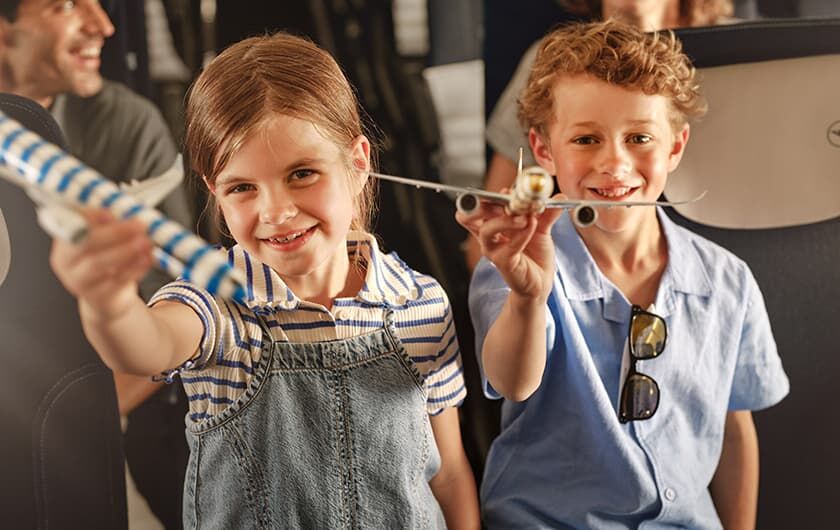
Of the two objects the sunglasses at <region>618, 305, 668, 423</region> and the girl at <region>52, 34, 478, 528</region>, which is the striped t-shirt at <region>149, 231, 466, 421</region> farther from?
the sunglasses at <region>618, 305, 668, 423</region>

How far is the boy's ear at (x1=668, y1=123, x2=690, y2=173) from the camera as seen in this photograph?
1.03 meters

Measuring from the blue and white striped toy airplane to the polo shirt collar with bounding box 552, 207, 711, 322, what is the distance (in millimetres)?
474

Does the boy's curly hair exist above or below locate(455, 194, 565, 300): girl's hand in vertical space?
above

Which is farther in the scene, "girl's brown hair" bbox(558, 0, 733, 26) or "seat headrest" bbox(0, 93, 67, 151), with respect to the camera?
"girl's brown hair" bbox(558, 0, 733, 26)

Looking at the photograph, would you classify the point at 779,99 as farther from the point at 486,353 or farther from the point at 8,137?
the point at 8,137

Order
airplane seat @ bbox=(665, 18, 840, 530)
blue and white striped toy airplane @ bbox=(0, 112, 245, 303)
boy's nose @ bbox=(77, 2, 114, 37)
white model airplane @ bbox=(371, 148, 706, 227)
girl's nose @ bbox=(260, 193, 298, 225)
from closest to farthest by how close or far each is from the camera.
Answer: blue and white striped toy airplane @ bbox=(0, 112, 245, 303) → white model airplane @ bbox=(371, 148, 706, 227) → girl's nose @ bbox=(260, 193, 298, 225) → boy's nose @ bbox=(77, 2, 114, 37) → airplane seat @ bbox=(665, 18, 840, 530)

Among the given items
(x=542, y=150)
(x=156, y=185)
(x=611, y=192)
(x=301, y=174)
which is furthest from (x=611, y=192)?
(x=156, y=185)

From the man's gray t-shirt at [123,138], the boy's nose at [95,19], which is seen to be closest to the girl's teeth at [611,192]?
the man's gray t-shirt at [123,138]

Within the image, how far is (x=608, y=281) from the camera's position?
1019 mm

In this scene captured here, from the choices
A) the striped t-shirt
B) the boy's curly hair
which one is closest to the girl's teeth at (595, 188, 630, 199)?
the boy's curly hair

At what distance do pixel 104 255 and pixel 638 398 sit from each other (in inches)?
24.2

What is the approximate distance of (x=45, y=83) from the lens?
0.95 metres

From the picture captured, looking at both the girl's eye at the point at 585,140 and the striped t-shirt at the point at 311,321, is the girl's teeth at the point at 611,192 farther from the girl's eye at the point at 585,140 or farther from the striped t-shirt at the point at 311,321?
the striped t-shirt at the point at 311,321

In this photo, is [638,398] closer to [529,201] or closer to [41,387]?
[529,201]
